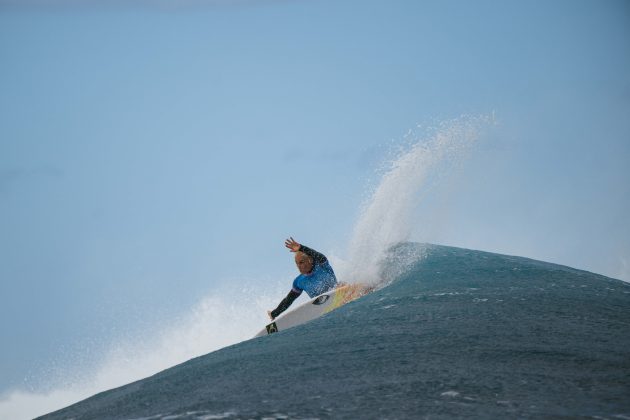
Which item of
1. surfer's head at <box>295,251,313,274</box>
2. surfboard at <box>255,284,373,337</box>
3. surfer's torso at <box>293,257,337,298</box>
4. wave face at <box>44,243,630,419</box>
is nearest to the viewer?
wave face at <box>44,243,630,419</box>

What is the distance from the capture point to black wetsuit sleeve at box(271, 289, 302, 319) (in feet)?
30.2

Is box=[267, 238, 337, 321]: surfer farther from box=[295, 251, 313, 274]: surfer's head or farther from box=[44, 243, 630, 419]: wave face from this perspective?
box=[44, 243, 630, 419]: wave face

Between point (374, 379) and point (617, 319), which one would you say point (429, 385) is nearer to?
point (374, 379)

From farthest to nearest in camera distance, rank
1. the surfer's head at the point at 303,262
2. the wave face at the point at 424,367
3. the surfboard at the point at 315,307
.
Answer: the surfer's head at the point at 303,262 < the surfboard at the point at 315,307 < the wave face at the point at 424,367

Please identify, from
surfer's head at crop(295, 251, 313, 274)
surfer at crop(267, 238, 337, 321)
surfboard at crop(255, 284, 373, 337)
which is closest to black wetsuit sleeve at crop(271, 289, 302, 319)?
surfer at crop(267, 238, 337, 321)

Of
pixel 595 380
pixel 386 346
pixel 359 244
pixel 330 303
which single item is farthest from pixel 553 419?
pixel 359 244

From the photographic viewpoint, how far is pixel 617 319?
4.86 meters

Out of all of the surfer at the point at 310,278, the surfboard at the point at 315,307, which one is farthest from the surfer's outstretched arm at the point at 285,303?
the surfboard at the point at 315,307

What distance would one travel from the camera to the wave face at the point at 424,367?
2840mm

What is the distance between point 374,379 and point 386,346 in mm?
790

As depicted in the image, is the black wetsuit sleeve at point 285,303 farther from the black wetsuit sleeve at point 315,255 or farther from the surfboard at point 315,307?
the black wetsuit sleeve at point 315,255

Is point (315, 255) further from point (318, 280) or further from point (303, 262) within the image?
point (318, 280)

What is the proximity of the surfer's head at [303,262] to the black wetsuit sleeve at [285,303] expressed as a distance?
460 mm

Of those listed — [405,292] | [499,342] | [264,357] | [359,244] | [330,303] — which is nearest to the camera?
[499,342]
